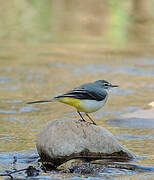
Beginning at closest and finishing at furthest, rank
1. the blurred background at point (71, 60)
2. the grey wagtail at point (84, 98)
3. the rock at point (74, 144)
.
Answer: the grey wagtail at point (84, 98)
the rock at point (74, 144)
the blurred background at point (71, 60)

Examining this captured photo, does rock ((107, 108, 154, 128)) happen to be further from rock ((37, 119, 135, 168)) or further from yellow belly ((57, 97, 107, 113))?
yellow belly ((57, 97, 107, 113))

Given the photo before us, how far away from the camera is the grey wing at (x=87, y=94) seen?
24.2 ft

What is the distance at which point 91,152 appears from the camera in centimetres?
773

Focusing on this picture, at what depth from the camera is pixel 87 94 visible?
24.8 feet

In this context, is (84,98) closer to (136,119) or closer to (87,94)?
(87,94)

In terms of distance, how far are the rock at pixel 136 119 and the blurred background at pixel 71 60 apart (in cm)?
5

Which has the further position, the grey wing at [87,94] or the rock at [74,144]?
the rock at [74,144]

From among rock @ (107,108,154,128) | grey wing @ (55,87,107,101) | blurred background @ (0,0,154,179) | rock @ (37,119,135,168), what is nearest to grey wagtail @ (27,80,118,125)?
grey wing @ (55,87,107,101)

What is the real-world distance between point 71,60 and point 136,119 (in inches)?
220

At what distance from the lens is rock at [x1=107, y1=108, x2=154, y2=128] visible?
999 cm

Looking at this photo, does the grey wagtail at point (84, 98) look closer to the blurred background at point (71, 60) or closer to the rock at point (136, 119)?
the blurred background at point (71, 60)

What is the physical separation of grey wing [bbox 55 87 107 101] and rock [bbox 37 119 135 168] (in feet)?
1.56

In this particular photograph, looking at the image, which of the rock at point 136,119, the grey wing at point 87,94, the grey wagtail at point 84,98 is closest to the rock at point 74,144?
the grey wagtail at point 84,98

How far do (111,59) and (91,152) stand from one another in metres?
8.08
